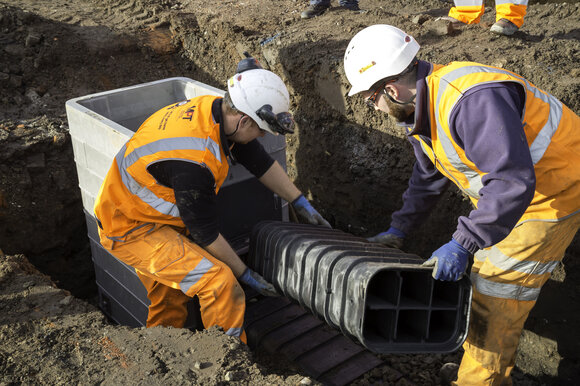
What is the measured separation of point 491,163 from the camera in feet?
8.43

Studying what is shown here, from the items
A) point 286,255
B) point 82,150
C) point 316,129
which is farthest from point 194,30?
point 286,255

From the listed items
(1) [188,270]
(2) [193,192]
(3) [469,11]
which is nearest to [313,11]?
(3) [469,11]

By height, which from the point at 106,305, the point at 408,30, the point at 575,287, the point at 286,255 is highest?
the point at 408,30

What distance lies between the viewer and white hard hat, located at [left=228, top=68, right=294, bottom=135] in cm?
315

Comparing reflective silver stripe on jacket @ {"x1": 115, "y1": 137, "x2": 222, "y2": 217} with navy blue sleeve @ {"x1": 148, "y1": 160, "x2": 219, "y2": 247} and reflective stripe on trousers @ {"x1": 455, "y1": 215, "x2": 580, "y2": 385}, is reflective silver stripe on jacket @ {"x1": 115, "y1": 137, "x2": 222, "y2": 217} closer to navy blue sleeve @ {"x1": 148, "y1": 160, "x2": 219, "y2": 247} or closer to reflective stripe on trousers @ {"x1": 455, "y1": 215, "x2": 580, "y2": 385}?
navy blue sleeve @ {"x1": 148, "y1": 160, "x2": 219, "y2": 247}

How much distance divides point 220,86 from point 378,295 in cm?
412

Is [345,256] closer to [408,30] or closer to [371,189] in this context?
[371,189]

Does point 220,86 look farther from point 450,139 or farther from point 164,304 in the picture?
point 450,139

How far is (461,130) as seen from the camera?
8.80 feet

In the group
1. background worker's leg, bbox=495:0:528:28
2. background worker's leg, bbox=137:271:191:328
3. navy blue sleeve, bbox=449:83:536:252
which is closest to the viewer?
navy blue sleeve, bbox=449:83:536:252

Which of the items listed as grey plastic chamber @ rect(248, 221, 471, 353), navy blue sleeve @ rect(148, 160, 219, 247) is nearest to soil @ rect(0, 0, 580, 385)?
grey plastic chamber @ rect(248, 221, 471, 353)

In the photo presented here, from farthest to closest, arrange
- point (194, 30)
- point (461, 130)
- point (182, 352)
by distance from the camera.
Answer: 1. point (194, 30)
2. point (182, 352)
3. point (461, 130)

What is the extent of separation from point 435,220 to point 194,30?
3.77 metres

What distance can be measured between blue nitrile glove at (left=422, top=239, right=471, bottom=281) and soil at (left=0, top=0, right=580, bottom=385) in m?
0.84
